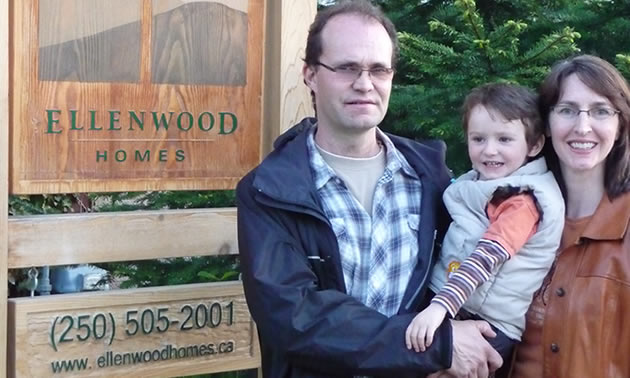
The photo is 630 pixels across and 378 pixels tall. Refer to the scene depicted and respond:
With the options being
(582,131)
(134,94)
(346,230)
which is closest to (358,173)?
(346,230)

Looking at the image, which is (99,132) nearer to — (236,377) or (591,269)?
(591,269)

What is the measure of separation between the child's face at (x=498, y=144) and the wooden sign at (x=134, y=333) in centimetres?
124

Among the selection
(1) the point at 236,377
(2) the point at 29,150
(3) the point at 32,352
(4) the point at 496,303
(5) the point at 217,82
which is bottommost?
(1) the point at 236,377

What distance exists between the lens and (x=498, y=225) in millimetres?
3252

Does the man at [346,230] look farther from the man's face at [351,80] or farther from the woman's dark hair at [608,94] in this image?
the woman's dark hair at [608,94]

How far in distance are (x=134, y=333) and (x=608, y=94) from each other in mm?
1996

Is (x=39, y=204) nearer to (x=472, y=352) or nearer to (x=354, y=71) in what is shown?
(x=354, y=71)

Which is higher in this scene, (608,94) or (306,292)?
(608,94)

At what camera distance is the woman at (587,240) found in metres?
3.19

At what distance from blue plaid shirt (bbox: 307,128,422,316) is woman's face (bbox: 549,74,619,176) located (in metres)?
0.56

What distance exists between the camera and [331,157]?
3477 millimetres

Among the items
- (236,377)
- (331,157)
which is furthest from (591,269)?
(236,377)

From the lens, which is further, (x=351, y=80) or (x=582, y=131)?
(x=351, y=80)

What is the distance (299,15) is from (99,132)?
1.00 m
